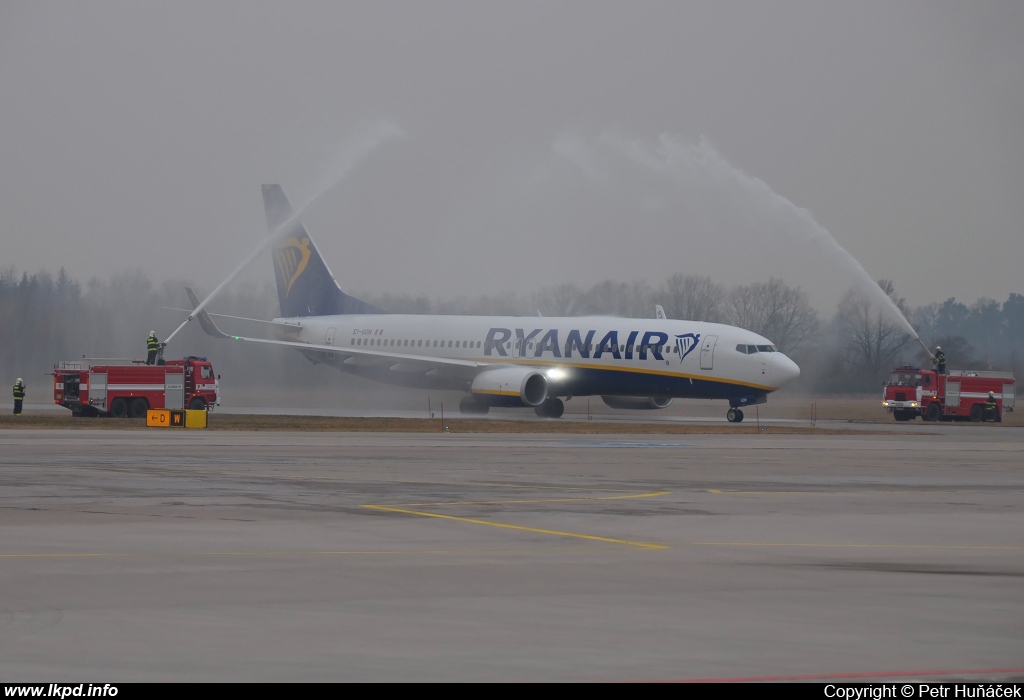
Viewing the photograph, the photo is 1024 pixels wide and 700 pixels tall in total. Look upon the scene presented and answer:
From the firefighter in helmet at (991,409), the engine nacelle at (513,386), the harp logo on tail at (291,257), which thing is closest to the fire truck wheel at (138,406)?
the engine nacelle at (513,386)

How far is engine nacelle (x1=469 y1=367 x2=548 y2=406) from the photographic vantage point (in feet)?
196

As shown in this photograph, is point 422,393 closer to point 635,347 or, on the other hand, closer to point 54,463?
point 635,347

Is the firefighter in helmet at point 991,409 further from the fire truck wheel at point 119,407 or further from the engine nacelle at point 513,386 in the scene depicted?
the fire truck wheel at point 119,407

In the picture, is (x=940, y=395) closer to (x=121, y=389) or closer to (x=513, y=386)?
(x=513, y=386)

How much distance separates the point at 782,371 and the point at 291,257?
3128 cm

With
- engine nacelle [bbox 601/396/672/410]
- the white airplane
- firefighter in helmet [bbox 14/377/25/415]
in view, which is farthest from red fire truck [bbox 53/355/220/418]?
engine nacelle [bbox 601/396/672/410]

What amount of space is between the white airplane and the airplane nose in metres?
0.04

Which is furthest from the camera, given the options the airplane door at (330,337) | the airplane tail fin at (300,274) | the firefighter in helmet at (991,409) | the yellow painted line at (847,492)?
the airplane tail fin at (300,274)

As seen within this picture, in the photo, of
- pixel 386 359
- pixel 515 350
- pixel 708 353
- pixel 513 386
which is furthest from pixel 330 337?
pixel 708 353

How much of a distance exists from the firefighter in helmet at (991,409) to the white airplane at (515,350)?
16.5 metres

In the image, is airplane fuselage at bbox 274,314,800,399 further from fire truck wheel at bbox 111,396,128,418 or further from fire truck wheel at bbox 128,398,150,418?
fire truck wheel at bbox 111,396,128,418

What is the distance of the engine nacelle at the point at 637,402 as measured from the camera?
63278 millimetres

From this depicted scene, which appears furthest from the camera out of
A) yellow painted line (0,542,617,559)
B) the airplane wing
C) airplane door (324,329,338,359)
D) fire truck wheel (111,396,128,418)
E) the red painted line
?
airplane door (324,329,338,359)
